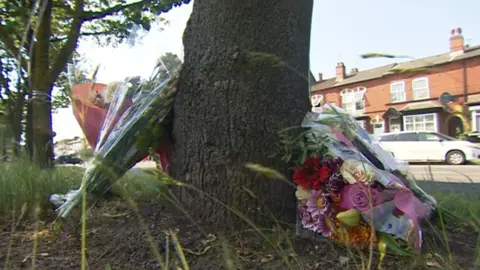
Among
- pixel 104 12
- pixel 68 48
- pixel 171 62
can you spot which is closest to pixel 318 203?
pixel 171 62

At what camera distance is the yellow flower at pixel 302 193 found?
1388 mm

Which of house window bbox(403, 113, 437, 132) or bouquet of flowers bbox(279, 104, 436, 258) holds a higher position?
house window bbox(403, 113, 437, 132)

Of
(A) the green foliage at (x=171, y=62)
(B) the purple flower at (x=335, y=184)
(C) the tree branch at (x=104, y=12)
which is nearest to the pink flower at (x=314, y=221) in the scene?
(B) the purple flower at (x=335, y=184)

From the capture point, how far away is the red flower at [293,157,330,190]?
1346 mm

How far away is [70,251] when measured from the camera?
135 centimetres

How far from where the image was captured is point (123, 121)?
5.38 ft

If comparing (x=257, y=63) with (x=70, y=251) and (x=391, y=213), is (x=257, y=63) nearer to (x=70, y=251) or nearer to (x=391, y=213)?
(x=391, y=213)

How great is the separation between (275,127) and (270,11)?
0.49m

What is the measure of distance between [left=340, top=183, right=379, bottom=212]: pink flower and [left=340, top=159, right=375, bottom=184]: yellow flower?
21mm

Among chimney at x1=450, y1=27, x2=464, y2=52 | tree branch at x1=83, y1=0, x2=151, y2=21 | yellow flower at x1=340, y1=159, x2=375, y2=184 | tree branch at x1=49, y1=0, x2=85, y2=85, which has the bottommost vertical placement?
yellow flower at x1=340, y1=159, x2=375, y2=184

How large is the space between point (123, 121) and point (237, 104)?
0.54m

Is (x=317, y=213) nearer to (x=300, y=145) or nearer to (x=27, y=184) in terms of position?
(x=300, y=145)

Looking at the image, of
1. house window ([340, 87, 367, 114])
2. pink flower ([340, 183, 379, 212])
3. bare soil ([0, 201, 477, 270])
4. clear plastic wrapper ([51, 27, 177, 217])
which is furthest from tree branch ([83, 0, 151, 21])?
pink flower ([340, 183, 379, 212])

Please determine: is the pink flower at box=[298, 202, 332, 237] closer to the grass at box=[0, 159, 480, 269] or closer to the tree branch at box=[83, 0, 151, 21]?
the grass at box=[0, 159, 480, 269]
